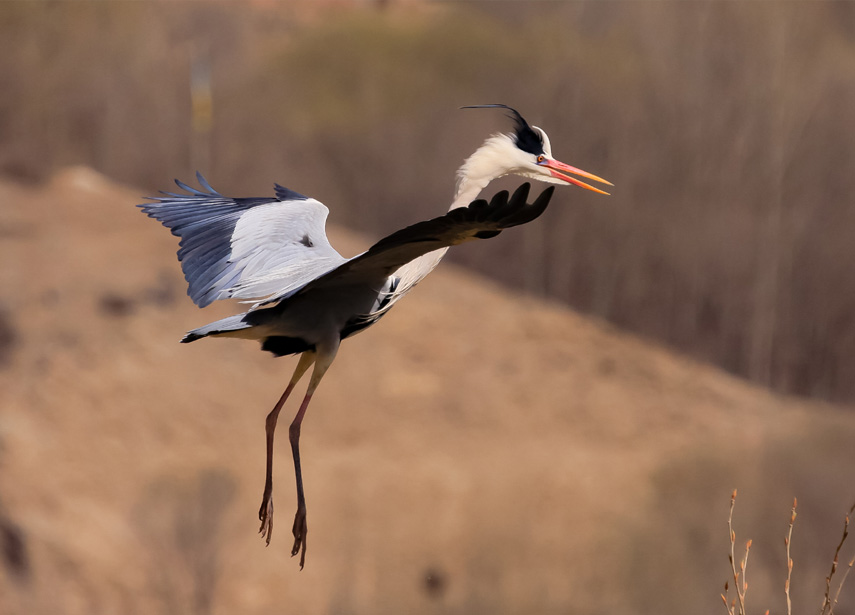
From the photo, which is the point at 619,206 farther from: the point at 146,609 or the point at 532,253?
the point at 146,609

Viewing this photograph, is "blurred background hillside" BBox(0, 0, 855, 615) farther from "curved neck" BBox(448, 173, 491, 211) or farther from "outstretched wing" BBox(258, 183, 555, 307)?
"outstretched wing" BBox(258, 183, 555, 307)

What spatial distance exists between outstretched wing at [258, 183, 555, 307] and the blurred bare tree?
13610 mm

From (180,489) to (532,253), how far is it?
7.18 metres

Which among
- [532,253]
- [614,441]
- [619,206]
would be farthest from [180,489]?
[619,206]

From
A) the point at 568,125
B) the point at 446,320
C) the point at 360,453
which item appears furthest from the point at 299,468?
the point at 568,125

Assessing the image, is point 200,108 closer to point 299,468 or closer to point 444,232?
point 299,468

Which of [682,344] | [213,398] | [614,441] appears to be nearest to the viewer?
[213,398]

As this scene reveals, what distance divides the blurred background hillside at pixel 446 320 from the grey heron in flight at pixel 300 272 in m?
8.65

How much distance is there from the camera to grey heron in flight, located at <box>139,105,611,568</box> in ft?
13.7

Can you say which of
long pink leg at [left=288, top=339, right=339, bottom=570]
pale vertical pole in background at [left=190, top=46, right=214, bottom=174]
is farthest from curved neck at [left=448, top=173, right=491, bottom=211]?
pale vertical pole in background at [left=190, top=46, right=214, bottom=174]

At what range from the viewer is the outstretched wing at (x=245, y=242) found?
4285mm

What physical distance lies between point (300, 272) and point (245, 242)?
38 centimetres

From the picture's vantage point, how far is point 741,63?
58.9ft

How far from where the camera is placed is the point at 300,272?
14.3ft
